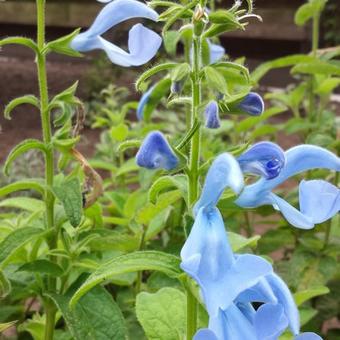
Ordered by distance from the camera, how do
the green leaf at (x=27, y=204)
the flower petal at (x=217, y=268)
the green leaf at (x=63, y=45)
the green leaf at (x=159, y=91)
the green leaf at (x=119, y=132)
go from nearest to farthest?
the flower petal at (x=217, y=268), the green leaf at (x=159, y=91), the green leaf at (x=63, y=45), the green leaf at (x=27, y=204), the green leaf at (x=119, y=132)

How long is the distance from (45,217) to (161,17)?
19.6 inches

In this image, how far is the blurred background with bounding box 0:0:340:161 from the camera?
5.17 metres

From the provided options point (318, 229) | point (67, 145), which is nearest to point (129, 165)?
point (318, 229)

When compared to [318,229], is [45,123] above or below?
above

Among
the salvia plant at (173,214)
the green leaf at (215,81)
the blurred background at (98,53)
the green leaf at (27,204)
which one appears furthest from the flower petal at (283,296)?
the blurred background at (98,53)

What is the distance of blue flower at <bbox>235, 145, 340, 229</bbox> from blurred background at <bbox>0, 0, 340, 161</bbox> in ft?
13.1

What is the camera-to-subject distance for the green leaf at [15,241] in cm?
103

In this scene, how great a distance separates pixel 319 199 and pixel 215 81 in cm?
17

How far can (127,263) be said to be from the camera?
31.4 inches

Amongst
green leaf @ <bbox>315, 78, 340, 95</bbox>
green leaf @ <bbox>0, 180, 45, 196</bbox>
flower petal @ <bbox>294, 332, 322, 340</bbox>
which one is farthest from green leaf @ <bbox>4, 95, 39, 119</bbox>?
green leaf @ <bbox>315, 78, 340, 95</bbox>

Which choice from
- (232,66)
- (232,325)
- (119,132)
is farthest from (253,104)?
(119,132)

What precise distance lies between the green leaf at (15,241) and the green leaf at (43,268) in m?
0.04

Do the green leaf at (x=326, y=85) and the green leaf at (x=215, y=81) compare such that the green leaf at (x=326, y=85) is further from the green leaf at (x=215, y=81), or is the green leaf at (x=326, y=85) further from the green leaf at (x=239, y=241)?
the green leaf at (x=215, y=81)

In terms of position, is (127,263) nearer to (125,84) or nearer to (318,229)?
(318,229)
